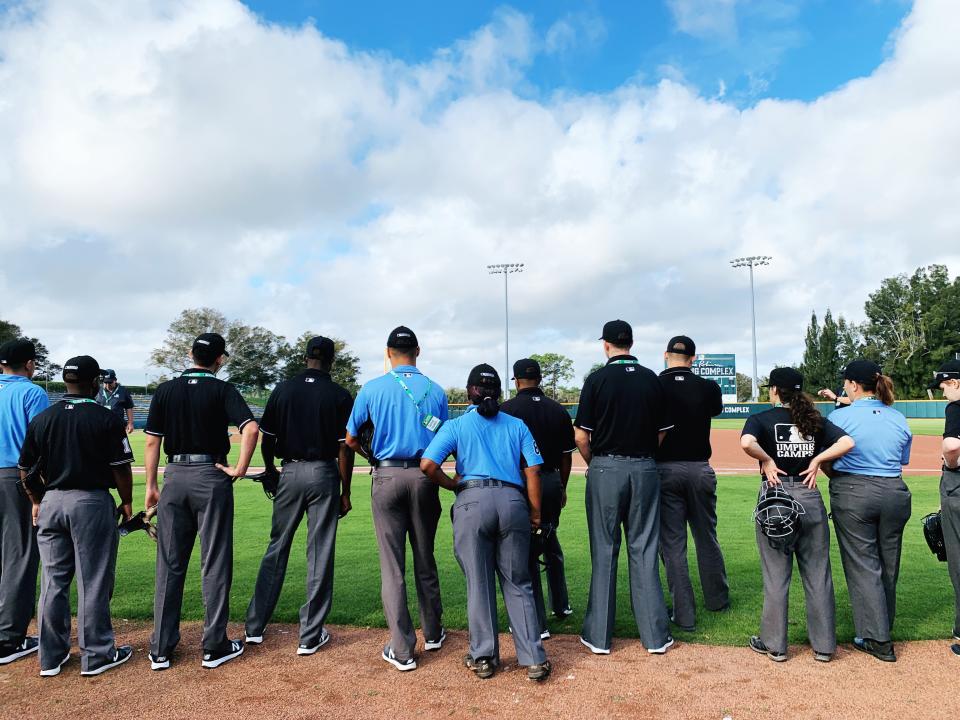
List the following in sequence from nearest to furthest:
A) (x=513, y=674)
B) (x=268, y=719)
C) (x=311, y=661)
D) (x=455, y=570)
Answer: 1. (x=268, y=719)
2. (x=513, y=674)
3. (x=311, y=661)
4. (x=455, y=570)

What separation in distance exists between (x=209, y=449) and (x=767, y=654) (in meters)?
3.96

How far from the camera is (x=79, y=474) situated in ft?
14.0

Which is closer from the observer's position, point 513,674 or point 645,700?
point 645,700

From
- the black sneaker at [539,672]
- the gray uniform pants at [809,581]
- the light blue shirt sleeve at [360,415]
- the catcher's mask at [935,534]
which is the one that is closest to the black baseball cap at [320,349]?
the light blue shirt sleeve at [360,415]

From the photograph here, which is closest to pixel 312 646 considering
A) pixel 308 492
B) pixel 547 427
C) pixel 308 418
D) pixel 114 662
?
pixel 308 492

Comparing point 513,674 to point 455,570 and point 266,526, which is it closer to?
point 455,570

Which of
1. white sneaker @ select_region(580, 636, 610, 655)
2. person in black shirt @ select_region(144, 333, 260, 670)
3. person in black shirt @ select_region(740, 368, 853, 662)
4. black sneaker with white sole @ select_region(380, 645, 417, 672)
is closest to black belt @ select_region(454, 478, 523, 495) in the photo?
black sneaker with white sole @ select_region(380, 645, 417, 672)

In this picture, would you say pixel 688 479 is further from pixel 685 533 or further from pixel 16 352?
pixel 16 352

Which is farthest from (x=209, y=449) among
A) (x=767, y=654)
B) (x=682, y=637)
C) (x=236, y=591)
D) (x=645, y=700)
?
(x=767, y=654)

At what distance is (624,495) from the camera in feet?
15.0

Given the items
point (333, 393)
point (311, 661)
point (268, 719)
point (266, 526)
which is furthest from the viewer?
point (266, 526)

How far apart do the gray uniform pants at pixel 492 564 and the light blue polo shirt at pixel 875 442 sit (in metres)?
2.31

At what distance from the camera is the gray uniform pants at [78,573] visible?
4.20 m

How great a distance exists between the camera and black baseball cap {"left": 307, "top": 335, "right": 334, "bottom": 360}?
486cm
